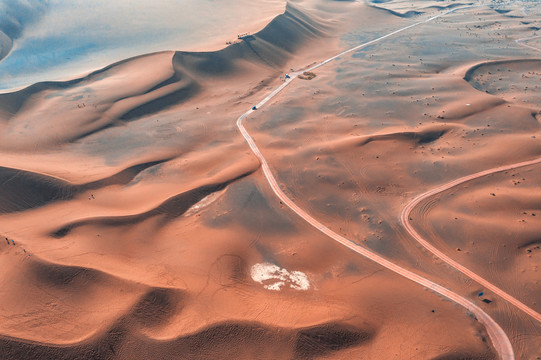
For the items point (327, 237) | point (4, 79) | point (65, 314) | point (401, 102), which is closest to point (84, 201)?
point (65, 314)

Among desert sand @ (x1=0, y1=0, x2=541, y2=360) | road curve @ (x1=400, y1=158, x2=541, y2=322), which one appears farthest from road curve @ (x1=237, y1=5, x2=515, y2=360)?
road curve @ (x1=400, y1=158, x2=541, y2=322)

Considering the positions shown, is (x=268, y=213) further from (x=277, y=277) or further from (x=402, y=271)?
(x=402, y=271)

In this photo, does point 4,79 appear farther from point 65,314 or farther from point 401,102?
point 401,102

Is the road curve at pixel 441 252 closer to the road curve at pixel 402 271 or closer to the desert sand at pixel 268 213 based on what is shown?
the desert sand at pixel 268 213

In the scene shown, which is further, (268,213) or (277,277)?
(268,213)

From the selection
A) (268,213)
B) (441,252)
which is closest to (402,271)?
(441,252)

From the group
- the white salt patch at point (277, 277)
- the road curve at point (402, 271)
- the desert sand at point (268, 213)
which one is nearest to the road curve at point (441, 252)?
the desert sand at point (268, 213)
